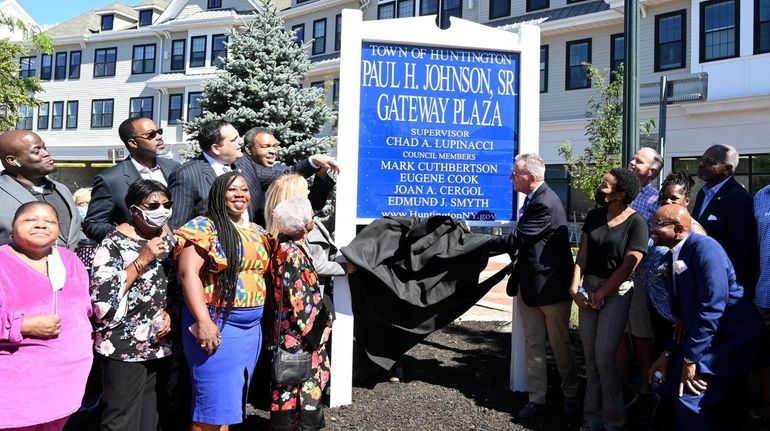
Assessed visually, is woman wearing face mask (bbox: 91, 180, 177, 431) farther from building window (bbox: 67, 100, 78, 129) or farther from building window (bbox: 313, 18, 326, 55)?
building window (bbox: 67, 100, 78, 129)

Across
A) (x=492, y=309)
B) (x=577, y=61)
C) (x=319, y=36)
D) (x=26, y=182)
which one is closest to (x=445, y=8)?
(x=577, y=61)

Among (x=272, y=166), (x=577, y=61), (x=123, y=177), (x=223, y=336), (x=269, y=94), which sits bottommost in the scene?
(x=223, y=336)

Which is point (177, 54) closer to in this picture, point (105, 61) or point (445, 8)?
point (105, 61)

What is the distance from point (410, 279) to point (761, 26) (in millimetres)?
18529

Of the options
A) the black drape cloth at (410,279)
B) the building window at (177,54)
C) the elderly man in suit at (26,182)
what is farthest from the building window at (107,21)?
the black drape cloth at (410,279)

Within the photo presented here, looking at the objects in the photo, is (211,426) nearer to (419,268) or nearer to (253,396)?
(253,396)

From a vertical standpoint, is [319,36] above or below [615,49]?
above

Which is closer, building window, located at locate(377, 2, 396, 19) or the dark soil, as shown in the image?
the dark soil

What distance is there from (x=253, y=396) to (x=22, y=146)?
2241 mm

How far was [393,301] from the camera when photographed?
17.0 ft

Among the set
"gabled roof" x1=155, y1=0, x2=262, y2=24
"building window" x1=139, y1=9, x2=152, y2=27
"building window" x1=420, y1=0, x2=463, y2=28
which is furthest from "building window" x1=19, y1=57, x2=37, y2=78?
"building window" x1=420, y1=0, x2=463, y2=28

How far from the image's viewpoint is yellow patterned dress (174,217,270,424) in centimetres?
335

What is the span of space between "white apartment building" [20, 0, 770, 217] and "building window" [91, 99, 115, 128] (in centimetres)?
8

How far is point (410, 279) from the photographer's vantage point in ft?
16.9
